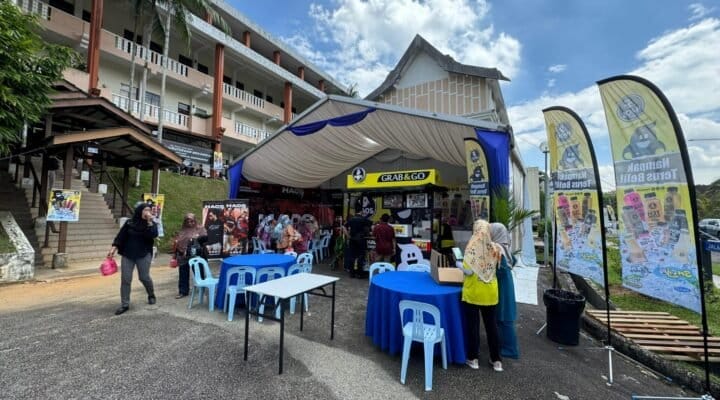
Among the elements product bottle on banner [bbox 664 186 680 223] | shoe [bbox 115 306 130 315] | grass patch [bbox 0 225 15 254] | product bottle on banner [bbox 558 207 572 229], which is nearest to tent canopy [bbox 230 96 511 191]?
product bottle on banner [bbox 558 207 572 229]

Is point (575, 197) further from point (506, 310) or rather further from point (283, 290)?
point (283, 290)

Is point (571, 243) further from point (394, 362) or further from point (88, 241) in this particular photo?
point (88, 241)

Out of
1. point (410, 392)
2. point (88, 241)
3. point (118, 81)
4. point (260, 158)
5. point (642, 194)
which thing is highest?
point (118, 81)

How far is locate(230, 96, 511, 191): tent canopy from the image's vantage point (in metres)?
5.37

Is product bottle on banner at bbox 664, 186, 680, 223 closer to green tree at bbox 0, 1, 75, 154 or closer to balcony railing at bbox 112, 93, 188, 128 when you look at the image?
green tree at bbox 0, 1, 75, 154

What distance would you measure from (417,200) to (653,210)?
176 inches

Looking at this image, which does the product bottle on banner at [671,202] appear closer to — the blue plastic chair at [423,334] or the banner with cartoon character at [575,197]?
the banner with cartoon character at [575,197]

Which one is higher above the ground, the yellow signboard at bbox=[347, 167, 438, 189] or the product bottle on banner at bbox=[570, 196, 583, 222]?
the yellow signboard at bbox=[347, 167, 438, 189]

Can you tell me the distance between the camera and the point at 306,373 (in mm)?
2721

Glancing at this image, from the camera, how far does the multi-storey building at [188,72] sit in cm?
1155

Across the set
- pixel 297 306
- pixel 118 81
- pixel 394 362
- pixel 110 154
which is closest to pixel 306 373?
pixel 394 362

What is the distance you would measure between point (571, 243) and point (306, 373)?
3424 mm

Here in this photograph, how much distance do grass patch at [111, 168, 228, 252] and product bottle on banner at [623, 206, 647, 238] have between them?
10.6 metres

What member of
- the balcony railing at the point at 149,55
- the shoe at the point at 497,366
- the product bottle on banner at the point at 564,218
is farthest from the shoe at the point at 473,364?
the balcony railing at the point at 149,55
